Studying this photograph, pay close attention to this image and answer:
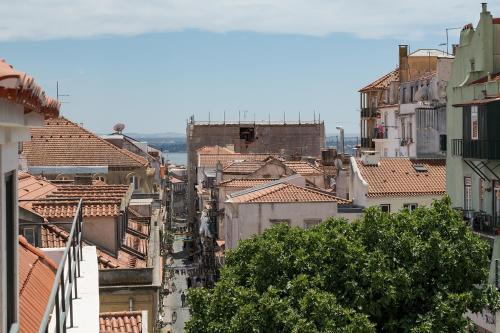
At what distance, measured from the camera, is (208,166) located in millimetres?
86062

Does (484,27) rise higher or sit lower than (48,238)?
higher

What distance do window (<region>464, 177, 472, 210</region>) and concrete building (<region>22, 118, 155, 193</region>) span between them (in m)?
21.3

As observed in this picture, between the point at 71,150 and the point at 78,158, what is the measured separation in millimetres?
867

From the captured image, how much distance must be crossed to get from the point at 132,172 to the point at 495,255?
85.1ft

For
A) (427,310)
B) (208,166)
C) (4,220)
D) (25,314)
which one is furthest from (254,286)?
(208,166)

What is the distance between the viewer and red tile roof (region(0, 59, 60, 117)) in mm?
4430

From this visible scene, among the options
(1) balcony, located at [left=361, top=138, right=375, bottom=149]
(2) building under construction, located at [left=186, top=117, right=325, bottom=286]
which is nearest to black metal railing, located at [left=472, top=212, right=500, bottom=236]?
(1) balcony, located at [left=361, top=138, right=375, bottom=149]

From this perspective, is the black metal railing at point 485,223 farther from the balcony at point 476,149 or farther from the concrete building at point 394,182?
the concrete building at point 394,182

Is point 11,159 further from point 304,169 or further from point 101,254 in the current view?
point 304,169

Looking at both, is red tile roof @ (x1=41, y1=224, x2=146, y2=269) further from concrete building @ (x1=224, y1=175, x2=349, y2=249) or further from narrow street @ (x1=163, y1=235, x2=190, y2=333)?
narrow street @ (x1=163, y1=235, x2=190, y2=333)

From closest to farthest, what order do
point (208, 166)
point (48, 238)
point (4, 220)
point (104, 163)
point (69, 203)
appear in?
point (4, 220) < point (48, 238) < point (69, 203) < point (104, 163) < point (208, 166)

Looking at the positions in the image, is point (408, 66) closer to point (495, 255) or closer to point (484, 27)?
point (484, 27)

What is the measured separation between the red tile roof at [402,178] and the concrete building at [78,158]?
12777 millimetres

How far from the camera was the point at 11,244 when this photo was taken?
6.27m
